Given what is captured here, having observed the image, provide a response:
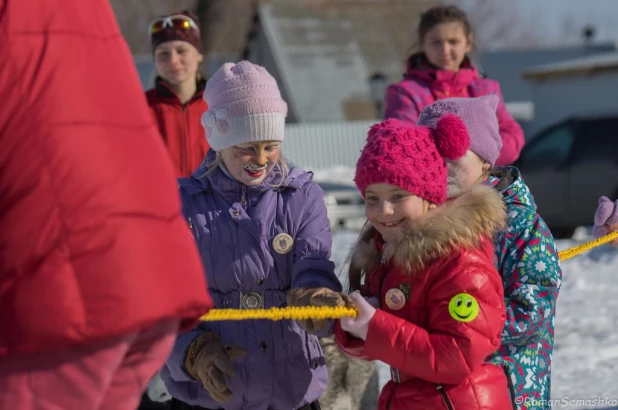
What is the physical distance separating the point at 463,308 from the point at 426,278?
0.52 ft

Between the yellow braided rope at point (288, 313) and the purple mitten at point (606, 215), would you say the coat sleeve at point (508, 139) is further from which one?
the yellow braided rope at point (288, 313)

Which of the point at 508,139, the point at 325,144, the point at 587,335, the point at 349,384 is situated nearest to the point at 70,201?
the point at 349,384

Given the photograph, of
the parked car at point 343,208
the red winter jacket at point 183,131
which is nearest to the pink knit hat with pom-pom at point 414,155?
the red winter jacket at point 183,131

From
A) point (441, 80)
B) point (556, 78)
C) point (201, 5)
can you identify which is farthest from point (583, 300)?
point (556, 78)

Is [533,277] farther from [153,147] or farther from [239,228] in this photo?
[153,147]

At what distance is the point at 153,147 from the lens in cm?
185

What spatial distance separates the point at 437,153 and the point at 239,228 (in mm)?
642

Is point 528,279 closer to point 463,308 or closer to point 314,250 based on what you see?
point 463,308

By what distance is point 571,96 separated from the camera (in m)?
27.8

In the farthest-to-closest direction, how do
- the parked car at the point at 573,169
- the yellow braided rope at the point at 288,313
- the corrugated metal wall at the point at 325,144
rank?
the corrugated metal wall at the point at 325,144 → the parked car at the point at 573,169 → the yellow braided rope at the point at 288,313

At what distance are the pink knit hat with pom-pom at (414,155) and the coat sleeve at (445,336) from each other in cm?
29

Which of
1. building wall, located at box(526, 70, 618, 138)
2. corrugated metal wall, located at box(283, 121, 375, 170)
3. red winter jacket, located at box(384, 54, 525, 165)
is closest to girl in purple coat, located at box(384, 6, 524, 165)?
red winter jacket, located at box(384, 54, 525, 165)

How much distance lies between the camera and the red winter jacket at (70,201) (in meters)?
1.69

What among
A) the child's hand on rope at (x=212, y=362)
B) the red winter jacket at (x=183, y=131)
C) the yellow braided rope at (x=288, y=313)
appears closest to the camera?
the yellow braided rope at (x=288, y=313)
